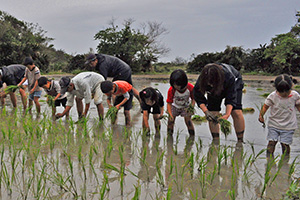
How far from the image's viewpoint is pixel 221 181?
2773 millimetres

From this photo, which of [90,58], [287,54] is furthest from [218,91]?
[287,54]

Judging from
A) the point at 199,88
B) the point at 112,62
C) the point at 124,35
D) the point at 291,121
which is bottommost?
the point at 291,121

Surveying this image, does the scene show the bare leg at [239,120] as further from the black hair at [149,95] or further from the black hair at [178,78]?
the black hair at [149,95]

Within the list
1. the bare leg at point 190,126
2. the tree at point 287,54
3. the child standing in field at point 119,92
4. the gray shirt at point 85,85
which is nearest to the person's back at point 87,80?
the gray shirt at point 85,85

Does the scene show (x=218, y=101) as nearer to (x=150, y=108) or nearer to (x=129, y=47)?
(x=150, y=108)

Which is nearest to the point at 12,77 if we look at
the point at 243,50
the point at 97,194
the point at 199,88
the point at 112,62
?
the point at 112,62

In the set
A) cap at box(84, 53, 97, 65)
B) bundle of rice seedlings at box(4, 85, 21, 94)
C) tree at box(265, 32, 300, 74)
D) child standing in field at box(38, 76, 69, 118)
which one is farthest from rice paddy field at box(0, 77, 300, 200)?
tree at box(265, 32, 300, 74)

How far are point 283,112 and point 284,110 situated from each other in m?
0.02

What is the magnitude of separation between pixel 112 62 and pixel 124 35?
2070cm

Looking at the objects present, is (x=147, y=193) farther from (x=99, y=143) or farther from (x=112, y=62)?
(x=112, y=62)

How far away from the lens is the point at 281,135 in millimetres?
3432

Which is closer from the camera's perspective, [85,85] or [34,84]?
[85,85]

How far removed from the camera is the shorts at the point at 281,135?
340 centimetres

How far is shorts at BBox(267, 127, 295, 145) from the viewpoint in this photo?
340 centimetres
